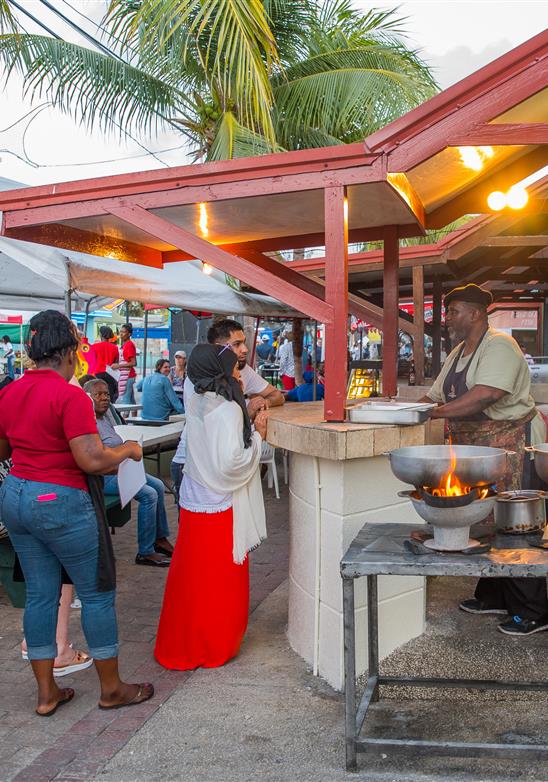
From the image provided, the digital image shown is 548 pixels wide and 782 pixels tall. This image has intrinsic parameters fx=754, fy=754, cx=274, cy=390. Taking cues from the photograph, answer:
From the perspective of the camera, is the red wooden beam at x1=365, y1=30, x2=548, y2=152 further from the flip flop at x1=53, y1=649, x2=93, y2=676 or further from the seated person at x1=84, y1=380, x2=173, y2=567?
the flip flop at x1=53, y1=649, x2=93, y2=676

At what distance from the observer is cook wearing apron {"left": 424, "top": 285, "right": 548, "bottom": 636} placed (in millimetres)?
4383

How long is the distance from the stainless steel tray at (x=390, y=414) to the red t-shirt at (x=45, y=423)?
4.46 ft

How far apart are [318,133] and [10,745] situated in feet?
41.2

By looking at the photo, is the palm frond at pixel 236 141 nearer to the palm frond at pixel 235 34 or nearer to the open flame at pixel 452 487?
the palm frond at pixel 235 34

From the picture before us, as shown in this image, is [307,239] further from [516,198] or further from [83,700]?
[83,700]

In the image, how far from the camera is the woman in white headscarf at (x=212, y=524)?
4.11 meters

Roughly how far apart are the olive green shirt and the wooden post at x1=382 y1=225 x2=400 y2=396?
0.91 metres

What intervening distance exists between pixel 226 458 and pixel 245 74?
8.19 m

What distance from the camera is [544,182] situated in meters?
6.05

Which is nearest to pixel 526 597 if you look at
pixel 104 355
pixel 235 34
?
pixel 235 34

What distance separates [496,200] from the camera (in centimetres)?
552

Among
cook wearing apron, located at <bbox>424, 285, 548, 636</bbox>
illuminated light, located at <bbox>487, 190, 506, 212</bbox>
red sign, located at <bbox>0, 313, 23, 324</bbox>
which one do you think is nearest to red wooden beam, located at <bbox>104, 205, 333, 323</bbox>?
cook wearing apron, located at <bbox>424, 285, 548, 636</bbox>

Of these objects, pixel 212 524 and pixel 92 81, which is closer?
pixel 212 524

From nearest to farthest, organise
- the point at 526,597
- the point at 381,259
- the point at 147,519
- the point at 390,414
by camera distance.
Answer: the point at 390,414, the point at 526,597, the point at 147,519, the point at 381,259
